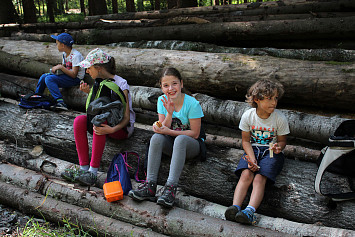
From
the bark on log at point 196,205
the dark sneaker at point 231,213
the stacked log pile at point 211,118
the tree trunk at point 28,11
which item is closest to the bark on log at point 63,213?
the stacked log pile at point 211,118

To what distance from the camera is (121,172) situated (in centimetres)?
371

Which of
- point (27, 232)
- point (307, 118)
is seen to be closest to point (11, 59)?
point (27, 232)

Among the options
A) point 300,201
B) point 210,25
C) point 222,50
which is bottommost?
point 300,201

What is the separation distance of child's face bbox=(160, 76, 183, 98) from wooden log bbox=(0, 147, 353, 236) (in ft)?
3.45

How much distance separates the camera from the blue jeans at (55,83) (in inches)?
221

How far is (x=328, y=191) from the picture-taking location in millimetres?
3041

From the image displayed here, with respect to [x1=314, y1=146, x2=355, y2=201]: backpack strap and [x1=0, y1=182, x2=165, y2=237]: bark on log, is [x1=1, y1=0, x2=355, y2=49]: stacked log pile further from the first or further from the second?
[x1=0, y1=182, x2=165, y2=237]: bark on log

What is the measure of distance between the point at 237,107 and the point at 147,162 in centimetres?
182

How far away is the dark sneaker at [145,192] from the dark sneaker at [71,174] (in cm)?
81

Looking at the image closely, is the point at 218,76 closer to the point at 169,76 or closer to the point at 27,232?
the point at 169,76

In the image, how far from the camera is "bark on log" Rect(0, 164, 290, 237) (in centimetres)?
289

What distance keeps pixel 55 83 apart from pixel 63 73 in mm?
230

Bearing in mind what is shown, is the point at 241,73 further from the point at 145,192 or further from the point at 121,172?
the point at 145,192

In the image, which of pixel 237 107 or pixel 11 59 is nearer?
pixel 237 107
